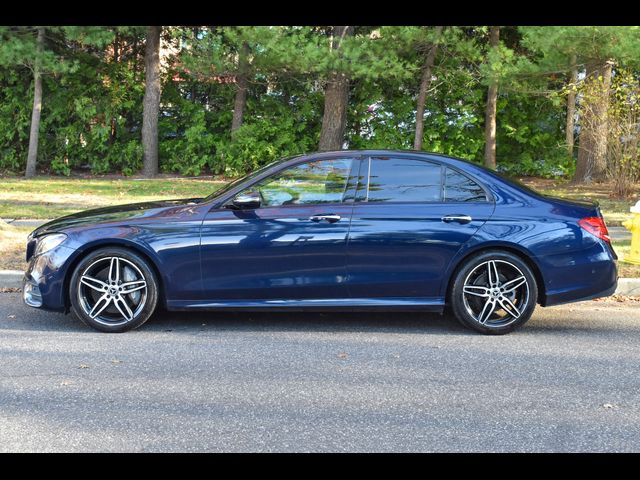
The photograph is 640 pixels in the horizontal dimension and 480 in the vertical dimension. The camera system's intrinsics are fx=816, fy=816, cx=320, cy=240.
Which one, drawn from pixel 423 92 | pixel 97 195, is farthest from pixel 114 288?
pixel 423 92

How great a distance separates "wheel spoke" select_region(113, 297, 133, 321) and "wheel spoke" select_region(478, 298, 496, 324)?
2.81m

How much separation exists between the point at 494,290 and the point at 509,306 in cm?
18

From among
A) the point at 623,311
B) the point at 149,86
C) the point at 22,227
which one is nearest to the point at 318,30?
the point at 149,86

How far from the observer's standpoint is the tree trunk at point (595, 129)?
14.4 meters

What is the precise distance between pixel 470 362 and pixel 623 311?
252 centimetres

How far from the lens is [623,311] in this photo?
24.8ft

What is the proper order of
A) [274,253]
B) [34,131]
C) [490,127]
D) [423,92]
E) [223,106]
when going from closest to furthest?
1. [274,253]
2. [423,92]
3. [490,127]
4. [34,131]
5. [223,106]

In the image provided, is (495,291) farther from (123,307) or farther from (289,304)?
(123,307)

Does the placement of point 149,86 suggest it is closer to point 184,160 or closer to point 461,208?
point 184,160

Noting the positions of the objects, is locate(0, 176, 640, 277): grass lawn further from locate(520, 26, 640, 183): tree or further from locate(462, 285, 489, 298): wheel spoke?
locate(462, 285, 489, 298): wheel spoke

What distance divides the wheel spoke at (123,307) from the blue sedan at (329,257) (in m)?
0.01

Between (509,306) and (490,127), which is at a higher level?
(490,127)

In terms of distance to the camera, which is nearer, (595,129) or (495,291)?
(495,291)

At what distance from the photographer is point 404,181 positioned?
6.73 metres
